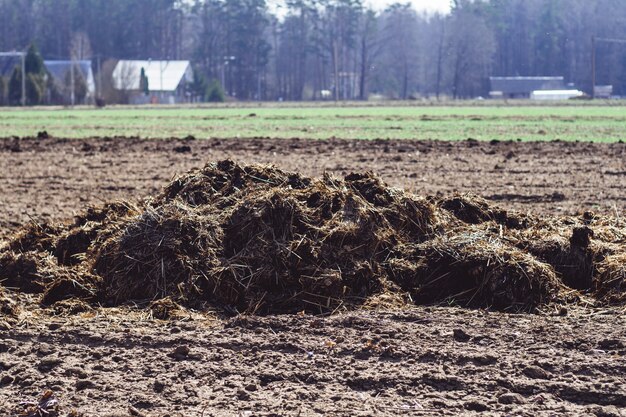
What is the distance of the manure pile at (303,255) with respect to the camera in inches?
321

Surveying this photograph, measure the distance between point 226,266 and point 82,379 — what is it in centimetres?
239

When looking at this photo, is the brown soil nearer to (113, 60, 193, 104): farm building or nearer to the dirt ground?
the dirt ground

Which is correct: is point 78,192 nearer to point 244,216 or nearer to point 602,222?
point 244,216

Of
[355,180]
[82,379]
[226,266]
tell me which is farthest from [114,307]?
[355,180]

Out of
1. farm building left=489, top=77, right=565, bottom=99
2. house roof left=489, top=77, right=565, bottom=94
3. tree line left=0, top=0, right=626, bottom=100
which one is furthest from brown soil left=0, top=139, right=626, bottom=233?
house roof left=489, top=77, right=565, bottom=94

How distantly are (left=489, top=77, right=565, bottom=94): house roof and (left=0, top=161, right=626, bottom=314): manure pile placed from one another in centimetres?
11237

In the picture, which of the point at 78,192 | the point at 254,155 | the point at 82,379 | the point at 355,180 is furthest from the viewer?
the point at 254,155

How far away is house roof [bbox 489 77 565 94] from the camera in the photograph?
11862 centimetres

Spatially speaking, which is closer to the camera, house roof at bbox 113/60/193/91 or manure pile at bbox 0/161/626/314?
manure pile at bbox 0/161/626/314

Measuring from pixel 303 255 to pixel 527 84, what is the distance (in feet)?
381

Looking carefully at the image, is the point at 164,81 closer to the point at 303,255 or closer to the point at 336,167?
the point at 336,167

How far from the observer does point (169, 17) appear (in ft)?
503

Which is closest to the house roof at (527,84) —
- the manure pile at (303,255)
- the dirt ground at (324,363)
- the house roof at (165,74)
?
the house roof at (165,74)

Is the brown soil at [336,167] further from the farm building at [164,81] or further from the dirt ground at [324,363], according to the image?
the farm building at [164,81]
